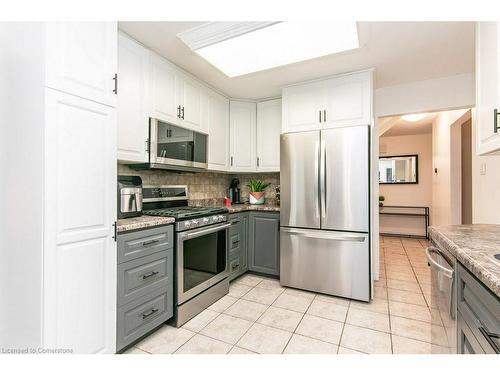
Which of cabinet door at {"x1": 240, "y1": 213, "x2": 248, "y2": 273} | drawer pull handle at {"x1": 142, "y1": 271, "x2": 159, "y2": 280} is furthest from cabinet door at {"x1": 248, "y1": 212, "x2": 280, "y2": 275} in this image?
drawer pull handle at {"x1": 142, "y1": 271, "x2": 159, "y2": 280}

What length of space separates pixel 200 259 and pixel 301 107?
1.97 meters

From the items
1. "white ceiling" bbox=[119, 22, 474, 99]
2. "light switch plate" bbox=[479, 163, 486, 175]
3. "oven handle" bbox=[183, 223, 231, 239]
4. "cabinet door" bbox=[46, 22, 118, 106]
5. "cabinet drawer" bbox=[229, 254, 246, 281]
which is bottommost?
"cabinet drawer" bbox=[229, 254, 246, 281]

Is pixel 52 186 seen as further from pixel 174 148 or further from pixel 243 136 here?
pixel 243 136

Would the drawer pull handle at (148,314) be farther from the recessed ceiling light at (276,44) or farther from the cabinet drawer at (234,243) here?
the recessed ceiling light at (276,44)

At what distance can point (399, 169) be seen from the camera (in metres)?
5.82

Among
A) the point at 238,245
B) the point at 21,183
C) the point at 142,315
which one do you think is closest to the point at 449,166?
the point at 238,245

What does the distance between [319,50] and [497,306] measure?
2.04 m

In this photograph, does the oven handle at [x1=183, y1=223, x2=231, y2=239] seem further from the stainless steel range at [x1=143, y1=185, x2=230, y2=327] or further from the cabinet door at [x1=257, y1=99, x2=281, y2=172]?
the cabinet door at [x1=257, y1=99, x2=281, y2=172]

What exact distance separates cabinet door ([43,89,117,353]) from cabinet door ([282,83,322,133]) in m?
1.93

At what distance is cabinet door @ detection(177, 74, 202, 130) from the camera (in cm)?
255

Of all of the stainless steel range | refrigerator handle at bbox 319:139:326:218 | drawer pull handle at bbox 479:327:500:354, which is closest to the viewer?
drawer pull handle at bbox 479:327:500:354

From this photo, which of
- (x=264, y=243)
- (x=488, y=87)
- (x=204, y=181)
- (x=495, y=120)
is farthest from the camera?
(x=204, y=181)

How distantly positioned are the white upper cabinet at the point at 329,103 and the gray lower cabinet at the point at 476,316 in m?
1.90

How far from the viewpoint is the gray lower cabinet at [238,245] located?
113 inches
